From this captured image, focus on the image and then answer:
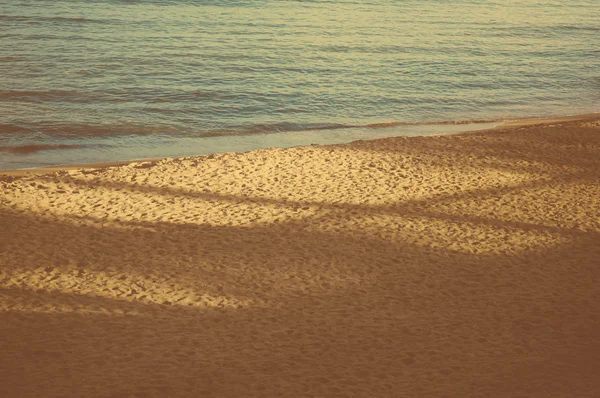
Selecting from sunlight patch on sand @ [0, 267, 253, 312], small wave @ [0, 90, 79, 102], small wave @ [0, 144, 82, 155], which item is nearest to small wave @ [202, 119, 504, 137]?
small wave @ [0, 144, 82, 155]

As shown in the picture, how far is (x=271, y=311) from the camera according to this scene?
182 inches

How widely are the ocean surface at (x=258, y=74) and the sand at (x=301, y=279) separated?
6.79 ft

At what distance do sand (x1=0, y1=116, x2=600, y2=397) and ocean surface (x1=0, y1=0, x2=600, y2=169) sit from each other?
81.5 inches

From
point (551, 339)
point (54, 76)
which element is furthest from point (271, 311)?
point (54, 76)

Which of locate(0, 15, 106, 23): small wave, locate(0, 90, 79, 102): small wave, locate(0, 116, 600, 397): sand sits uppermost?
locate(0, 15, 106, 23): small wave

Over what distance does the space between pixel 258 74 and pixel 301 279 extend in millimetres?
A: 7586

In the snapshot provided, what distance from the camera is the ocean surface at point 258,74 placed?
9.41m

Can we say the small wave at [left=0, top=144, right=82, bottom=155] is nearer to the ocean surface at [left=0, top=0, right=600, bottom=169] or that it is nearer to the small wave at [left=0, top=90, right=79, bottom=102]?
the ocean surface at [left=0, top=0, right=600, bottom=169]

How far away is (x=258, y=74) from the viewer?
12219 mm

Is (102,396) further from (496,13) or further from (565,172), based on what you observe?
(496,13)

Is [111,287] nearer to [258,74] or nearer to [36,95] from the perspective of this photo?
[36,95]

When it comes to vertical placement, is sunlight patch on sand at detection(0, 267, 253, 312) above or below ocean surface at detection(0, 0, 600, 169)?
below

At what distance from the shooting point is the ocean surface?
9414 mm

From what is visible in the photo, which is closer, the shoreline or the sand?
the sand
